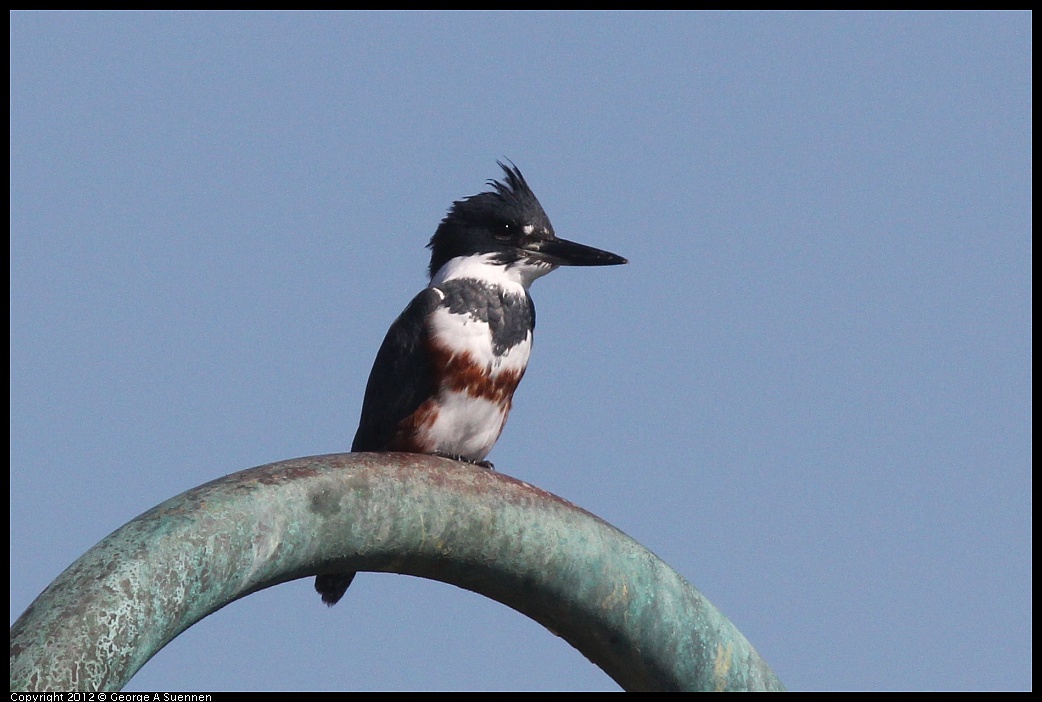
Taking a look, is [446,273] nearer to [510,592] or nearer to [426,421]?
[426,421]

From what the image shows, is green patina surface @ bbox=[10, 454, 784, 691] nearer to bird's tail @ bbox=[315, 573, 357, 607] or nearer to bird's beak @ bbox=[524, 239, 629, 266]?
bird's tail @ bbox=[315, 573, 357, 607]

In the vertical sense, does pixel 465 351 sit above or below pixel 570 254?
below

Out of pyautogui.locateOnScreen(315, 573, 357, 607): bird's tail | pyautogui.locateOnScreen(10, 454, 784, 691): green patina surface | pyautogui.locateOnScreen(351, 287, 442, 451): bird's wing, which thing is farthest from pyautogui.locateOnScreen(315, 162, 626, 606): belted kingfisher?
pyautogui.locateOnScreen(10, 454, 784, 691): green patina surface

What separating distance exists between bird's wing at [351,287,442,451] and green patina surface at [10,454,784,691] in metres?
1.07

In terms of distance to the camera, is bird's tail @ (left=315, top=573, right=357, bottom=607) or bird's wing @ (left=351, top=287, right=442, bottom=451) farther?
bird's wing @ (left=351, top=287, right=442, bottom=451)

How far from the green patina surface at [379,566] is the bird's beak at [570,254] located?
4.08ft

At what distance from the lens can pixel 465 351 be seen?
4.34m

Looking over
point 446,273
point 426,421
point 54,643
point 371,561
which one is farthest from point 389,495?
point 446,273

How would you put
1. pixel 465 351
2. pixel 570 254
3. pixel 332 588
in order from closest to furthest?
1. pixel 332 588
2. pixel 465 351
3. pixel 570 254

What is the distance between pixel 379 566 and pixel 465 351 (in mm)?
1264

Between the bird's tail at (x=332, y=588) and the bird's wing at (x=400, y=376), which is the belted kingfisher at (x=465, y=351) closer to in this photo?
the bird's wing at (x=400, y=376)

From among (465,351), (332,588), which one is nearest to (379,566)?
(332,588)

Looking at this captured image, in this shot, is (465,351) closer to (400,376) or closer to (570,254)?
(400,376)

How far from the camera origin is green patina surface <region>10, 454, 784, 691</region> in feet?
8.10
